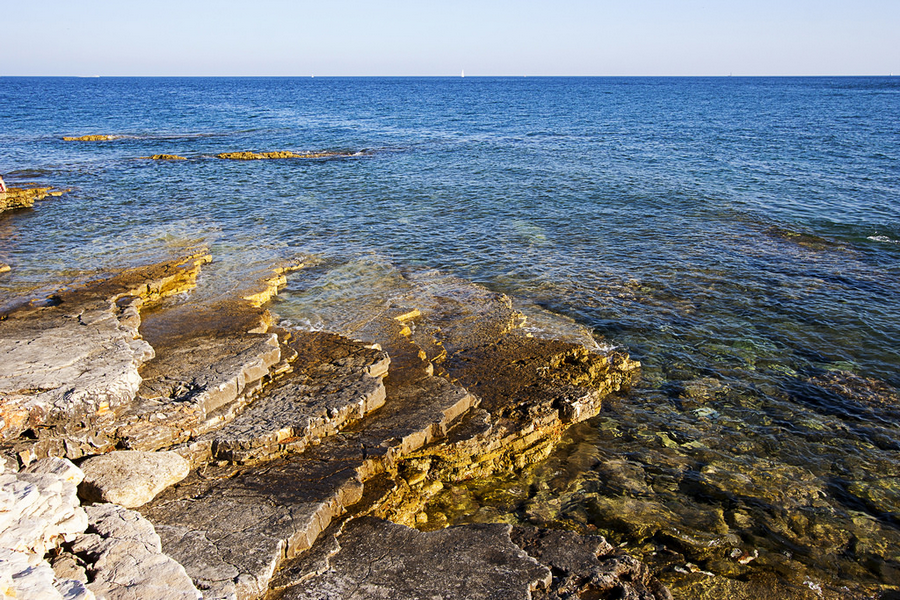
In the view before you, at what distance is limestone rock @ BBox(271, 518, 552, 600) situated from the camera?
604 centimetres

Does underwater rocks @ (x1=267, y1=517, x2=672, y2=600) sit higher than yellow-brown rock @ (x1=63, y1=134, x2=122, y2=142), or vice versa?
yellow-brown rock @ (x1=63, y1=134, x2=122, y2=142)

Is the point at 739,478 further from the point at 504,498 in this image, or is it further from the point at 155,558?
the point at 155,558

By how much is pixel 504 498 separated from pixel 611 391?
12.7 ft

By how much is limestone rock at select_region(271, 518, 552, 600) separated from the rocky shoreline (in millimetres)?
21

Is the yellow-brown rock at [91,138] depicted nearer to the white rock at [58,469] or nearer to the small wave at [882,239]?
the white rock at [58,469]

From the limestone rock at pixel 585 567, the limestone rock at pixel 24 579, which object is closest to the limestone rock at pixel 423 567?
the limestone rock at pixel 585 567

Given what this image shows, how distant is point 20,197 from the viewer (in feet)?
77.8

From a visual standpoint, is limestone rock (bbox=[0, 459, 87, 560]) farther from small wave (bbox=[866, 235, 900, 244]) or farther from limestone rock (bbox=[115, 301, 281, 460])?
small wave (bbox=[866, 235, 900, 244])

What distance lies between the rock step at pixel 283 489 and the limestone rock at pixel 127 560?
31cm

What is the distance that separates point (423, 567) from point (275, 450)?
2928 millimetres

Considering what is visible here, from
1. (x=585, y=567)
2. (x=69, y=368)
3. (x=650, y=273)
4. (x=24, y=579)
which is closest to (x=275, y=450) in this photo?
(x=24, y=579)

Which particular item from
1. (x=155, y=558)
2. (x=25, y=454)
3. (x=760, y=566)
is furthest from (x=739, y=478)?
(x=25, y=454)

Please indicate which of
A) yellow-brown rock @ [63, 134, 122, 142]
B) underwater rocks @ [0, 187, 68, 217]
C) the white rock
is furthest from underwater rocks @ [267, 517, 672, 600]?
yellow-brown rock @ [63, 134, 122, 142]

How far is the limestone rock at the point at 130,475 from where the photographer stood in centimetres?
689
